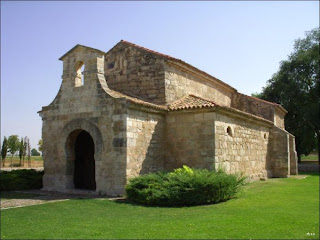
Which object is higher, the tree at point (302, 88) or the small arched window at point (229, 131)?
the tree at point (302, 88)

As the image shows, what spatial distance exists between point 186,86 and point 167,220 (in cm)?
943

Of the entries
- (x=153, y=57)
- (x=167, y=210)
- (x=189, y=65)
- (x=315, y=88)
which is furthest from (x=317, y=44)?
(x=167, y=210)

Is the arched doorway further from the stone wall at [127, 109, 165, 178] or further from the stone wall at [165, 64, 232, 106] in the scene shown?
the stone wall at [165, 64, 232, 106]

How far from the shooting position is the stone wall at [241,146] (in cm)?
1302

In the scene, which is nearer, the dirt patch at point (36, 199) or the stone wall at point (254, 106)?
the dirt patch at point (36, 199)

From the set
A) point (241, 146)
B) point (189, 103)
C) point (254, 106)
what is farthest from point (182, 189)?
point (254, 106)

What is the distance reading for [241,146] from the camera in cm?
1509

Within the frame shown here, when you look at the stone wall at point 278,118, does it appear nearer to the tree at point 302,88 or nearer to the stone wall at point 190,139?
the tree at point 302,88

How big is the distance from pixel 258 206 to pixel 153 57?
8208mm

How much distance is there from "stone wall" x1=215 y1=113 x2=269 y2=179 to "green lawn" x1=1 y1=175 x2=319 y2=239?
3035 mm

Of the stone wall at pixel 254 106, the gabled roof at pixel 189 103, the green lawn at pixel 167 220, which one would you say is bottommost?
the green lawn at pixel 167 220

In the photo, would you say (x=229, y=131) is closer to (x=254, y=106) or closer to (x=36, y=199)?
(x=254, y=106)

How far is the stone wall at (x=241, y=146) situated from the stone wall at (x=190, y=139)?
32 centimetres

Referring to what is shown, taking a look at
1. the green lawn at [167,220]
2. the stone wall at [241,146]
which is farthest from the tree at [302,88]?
the green lawn at [167,220]
